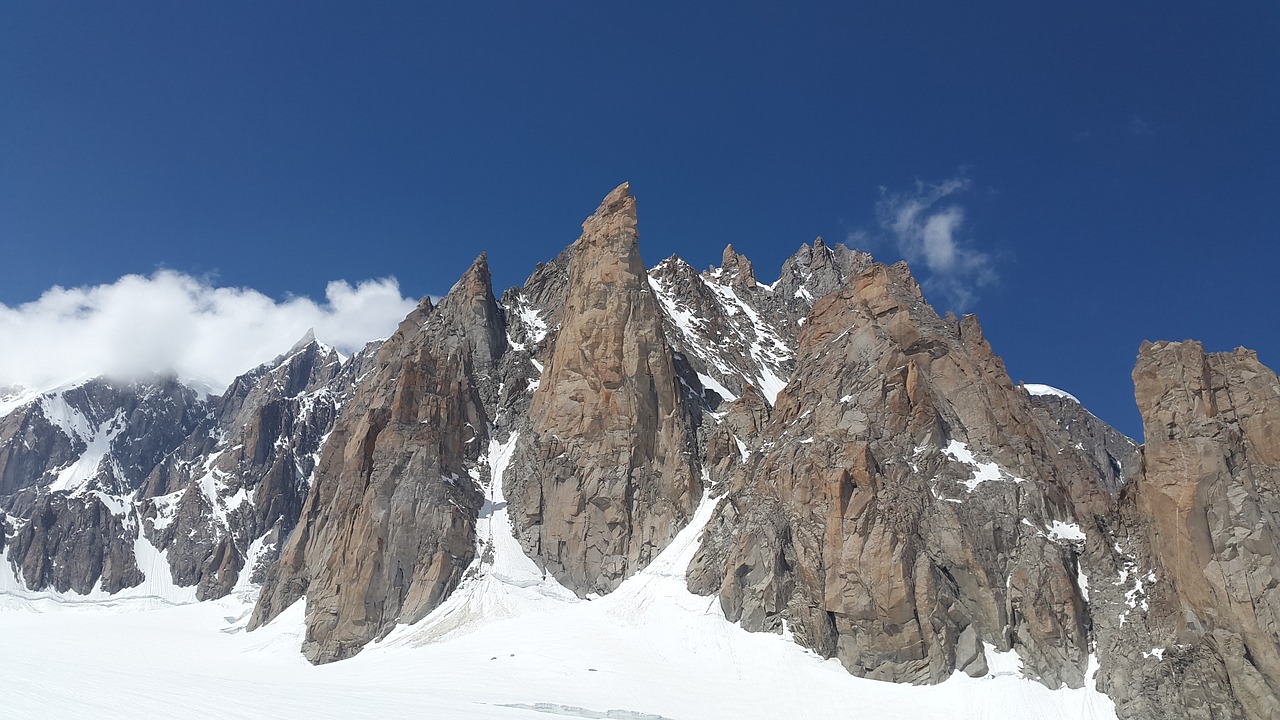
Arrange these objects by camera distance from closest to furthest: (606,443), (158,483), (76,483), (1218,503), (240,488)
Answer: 1. (1218,503)
2. (606,443)
3. (240,488)
4. (158,483)
5. (76,483)

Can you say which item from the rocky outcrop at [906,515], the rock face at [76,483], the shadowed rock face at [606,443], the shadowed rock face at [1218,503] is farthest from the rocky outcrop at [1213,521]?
the rock face at [76,483]

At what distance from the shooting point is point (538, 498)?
81.8 meters

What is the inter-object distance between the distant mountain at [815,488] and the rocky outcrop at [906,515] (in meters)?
0.20

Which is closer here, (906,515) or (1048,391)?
(906,515)

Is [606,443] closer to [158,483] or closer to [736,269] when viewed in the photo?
[736,269]

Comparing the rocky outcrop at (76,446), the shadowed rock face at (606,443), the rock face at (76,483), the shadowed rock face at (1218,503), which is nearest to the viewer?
the shadowed rock face at (1218,503)

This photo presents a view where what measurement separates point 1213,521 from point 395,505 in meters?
65.9

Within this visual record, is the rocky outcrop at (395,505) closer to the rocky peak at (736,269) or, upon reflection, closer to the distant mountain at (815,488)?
the distant mountain at (815,488)

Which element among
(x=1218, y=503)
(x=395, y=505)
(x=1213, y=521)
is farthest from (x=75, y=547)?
(x=1218, y=503)

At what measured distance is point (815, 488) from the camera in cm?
6309

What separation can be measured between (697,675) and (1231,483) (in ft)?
112

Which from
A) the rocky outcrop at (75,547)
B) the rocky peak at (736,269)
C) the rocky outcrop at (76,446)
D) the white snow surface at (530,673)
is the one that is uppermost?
the rocky peak at (736,269)

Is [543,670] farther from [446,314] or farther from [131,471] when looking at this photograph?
[131,471]

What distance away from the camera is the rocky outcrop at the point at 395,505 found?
7400cm
